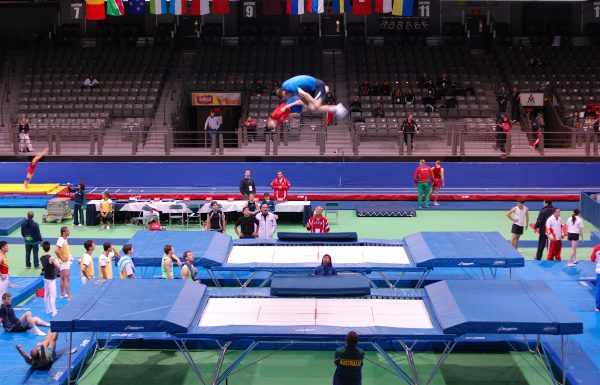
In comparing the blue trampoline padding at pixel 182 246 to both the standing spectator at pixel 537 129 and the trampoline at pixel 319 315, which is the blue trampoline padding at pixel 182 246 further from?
the standing spectator at pixel 537 129

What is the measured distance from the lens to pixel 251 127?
3069 cm

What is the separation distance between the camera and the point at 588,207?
987 inches

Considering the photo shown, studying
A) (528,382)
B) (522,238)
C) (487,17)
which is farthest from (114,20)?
(528,382)

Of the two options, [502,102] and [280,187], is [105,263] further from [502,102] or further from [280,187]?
[502,102]

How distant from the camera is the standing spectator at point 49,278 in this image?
1573cm

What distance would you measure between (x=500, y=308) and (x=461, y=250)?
437 centimetres

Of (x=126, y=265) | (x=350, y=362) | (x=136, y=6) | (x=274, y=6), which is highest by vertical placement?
(x=274, y=6)

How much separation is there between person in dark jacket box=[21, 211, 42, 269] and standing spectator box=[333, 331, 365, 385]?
409 inches

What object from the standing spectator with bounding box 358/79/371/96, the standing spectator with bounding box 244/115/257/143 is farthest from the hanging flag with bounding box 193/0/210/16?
the standing spectator with bounding box 358/79/371/96

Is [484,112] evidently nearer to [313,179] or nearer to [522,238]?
[313,179]

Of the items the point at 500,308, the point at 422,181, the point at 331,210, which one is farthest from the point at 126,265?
the point at 422,181

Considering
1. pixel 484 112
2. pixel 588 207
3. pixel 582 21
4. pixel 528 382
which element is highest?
pixel 582 21

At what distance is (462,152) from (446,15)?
41.8 ft

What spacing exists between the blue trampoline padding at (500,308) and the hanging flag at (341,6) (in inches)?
802
